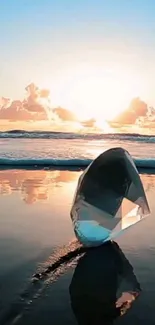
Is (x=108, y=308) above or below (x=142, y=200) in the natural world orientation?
below

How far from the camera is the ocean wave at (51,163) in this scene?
1477cm

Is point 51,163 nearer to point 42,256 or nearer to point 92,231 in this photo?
point 92,231

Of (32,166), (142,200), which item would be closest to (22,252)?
(142,200)

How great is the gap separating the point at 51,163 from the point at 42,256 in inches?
442

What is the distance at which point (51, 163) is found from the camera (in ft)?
50.3

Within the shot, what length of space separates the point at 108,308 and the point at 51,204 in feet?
13.1

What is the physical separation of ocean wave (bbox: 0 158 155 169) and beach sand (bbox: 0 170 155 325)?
22.4 feet

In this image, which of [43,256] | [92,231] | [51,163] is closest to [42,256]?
[43,256]

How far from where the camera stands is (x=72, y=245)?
4.63 meters

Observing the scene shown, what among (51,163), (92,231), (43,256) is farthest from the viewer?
(51,163)

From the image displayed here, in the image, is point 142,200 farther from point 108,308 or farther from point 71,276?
point 108,308

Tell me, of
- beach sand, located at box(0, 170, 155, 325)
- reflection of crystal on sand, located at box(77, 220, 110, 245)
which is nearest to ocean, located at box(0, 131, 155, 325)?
beach sand, located at box(0, 170, 155, 325)

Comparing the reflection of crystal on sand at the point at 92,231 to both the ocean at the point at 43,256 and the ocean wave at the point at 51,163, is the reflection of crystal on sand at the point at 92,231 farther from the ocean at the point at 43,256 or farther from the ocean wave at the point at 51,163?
the ocean wave at the point at 51,163

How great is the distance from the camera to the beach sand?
2.89 m
